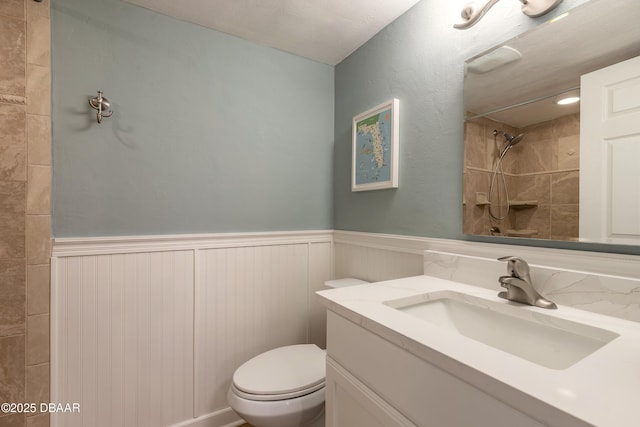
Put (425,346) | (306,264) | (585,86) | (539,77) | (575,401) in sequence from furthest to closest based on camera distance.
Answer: (306,264)
(539,77)
(585,86)
(425,346)
(575,401)

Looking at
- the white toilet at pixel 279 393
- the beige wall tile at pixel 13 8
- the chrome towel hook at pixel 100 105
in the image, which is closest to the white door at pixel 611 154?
the white toilet at pixel 279 393

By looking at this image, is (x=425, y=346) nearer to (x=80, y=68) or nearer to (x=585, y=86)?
(x=585, y=86)

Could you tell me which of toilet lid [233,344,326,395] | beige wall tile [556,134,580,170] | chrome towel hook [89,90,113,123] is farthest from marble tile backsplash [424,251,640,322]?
chrome towel hook [89,90,113,123]

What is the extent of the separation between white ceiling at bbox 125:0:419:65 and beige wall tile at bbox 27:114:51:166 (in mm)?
706

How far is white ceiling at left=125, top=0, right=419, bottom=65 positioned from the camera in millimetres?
1389

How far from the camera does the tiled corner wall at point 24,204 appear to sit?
114cm

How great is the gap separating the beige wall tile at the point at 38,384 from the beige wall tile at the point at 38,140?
0.85 metres

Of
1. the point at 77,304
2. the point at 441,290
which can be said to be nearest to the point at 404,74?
the point at 441,290

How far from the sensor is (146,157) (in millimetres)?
1422

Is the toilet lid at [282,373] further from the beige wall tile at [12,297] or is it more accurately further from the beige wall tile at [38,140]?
the beige wall tile at [38,140]

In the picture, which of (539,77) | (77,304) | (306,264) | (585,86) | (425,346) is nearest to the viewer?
(425,346)

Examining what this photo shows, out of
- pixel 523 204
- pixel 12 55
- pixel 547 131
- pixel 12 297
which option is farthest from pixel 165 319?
pixel 547 131

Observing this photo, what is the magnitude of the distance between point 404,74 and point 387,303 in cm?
115

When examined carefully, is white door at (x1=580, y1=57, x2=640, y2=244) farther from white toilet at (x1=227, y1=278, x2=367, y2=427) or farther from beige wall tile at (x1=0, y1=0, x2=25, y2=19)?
beige wall tile at (x1=0, y1=0, x2=25, y2=19)
